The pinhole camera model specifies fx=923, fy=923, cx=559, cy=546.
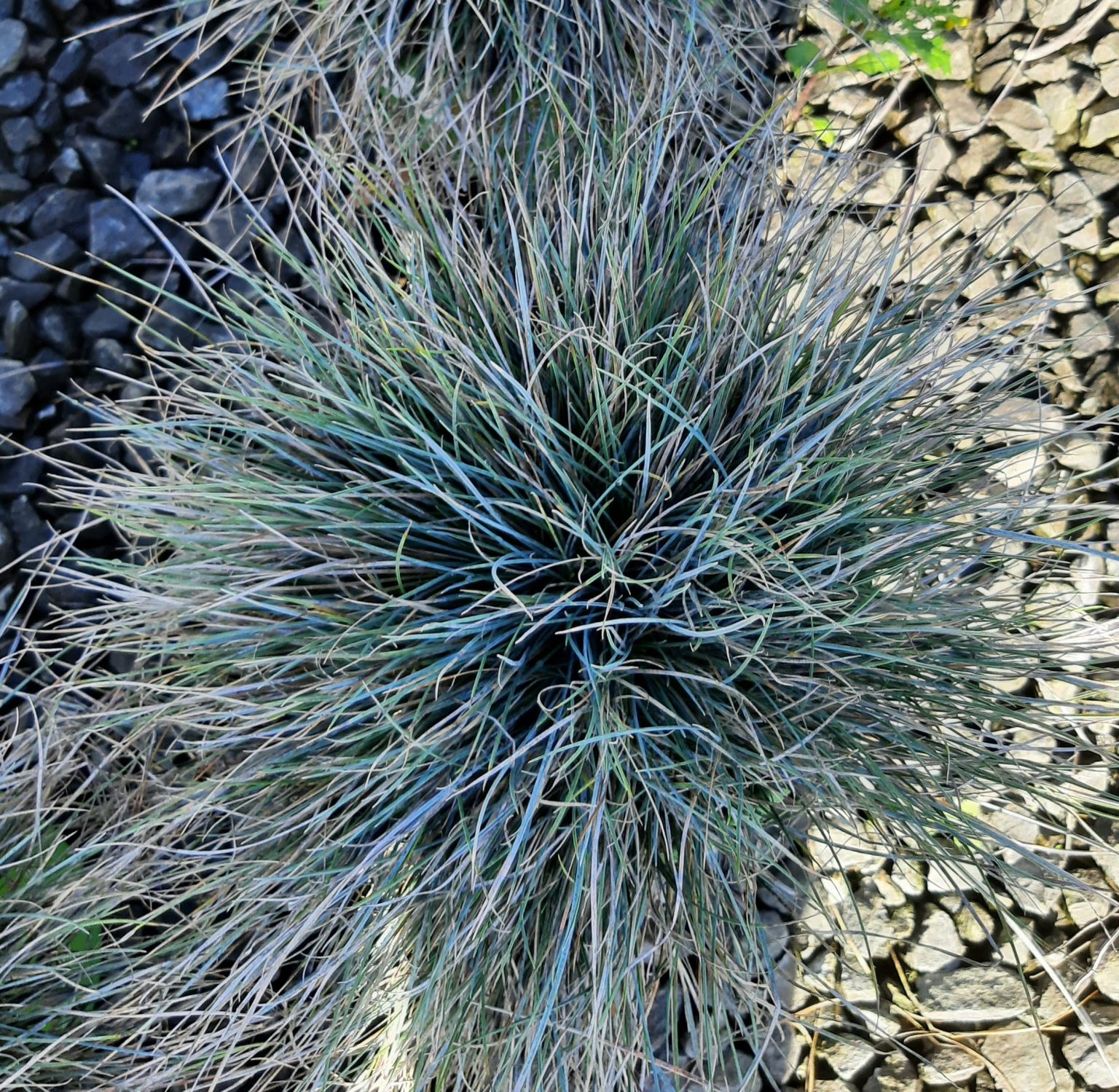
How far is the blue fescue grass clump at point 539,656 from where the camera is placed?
1111 mm

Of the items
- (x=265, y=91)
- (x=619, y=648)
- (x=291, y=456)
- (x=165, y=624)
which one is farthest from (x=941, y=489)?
(x=265, y=91)

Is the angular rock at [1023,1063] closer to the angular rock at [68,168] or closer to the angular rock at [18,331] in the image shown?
the angular rock at [18,331]

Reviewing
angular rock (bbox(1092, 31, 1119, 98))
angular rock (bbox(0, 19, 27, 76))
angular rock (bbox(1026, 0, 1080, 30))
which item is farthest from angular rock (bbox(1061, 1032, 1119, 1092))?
angular rock (bbox(0, 19, 27, 76))

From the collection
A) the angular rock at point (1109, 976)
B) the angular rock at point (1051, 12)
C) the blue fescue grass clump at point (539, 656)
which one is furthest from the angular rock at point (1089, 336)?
the angular rock at point (1109, 976)

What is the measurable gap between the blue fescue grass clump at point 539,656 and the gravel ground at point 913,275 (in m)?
0.14

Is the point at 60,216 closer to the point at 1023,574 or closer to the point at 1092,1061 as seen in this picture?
the point at 1023,574

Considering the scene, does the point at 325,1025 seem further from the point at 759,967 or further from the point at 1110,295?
the point at 1110,295

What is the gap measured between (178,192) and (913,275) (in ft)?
4.39

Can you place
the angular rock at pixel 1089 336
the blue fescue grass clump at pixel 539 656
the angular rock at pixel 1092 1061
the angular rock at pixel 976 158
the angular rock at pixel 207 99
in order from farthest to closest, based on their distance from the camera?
1. the angular rock at pixel 207 99
2. the angular rock at pixel 976 158
3. the angular rock at pixel 1089 336
4. the angular rock at pixel 1092 1061
5. the blue fescue grass clump at pixel 539 656

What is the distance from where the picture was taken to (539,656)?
4.08ft

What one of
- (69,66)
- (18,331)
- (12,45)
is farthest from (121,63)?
(18,331)

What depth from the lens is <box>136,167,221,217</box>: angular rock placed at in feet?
5.61

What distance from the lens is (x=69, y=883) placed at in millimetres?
1354

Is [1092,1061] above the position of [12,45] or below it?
below
